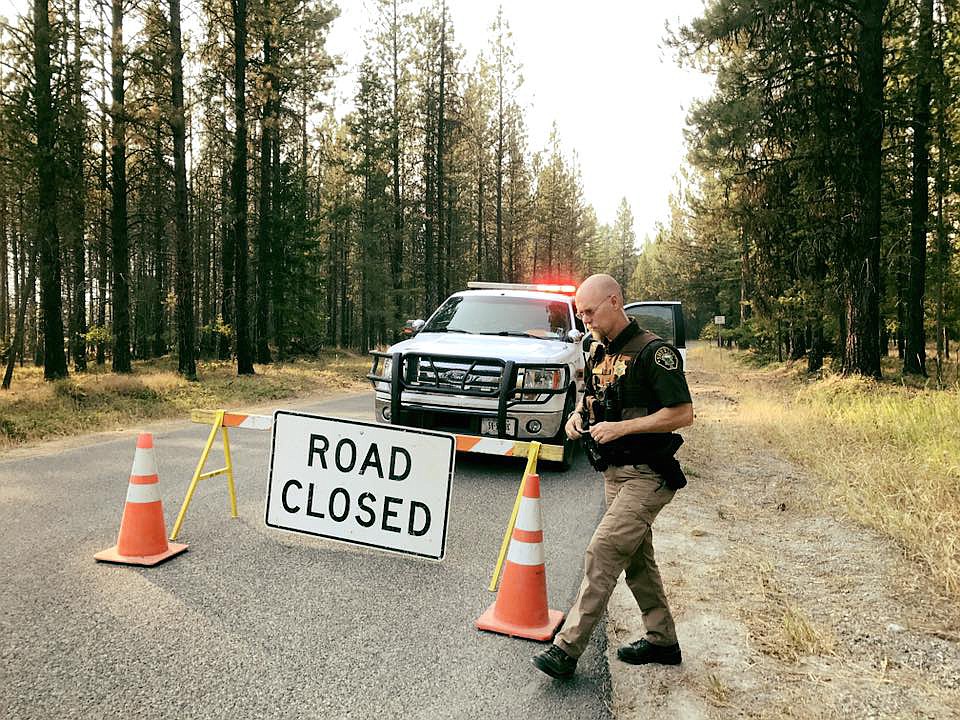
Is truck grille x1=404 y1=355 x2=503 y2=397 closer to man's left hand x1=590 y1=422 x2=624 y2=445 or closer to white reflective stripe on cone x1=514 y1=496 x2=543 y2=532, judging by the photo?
white reflective stripe on cone x1=514 y1=496 x2=543 y2=532

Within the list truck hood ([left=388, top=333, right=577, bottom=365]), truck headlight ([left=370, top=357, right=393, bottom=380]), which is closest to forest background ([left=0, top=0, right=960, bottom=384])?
truck hood ([left=388, top=333, right=577, bottom=365])

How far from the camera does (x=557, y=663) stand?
3.35 meters

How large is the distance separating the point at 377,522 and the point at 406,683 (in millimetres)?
1745

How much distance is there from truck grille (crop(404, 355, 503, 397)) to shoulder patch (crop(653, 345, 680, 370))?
4.30 meters

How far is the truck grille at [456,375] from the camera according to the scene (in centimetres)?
774

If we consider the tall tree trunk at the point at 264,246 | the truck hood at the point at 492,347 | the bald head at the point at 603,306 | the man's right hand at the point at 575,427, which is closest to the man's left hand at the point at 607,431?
the man's right hand at the point at 575,427

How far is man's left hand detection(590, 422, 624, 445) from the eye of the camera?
11.1 ft

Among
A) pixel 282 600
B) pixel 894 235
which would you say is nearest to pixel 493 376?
pixel 282 600

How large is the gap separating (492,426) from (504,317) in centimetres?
229

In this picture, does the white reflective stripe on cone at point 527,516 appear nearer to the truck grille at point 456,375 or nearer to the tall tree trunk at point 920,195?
the truck grille at point 456,375

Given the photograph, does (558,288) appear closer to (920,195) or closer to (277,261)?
(920,195)

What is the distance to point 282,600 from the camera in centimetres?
427

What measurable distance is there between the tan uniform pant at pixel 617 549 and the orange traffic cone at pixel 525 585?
0.52 m

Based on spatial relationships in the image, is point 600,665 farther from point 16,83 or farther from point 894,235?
point 894,235
